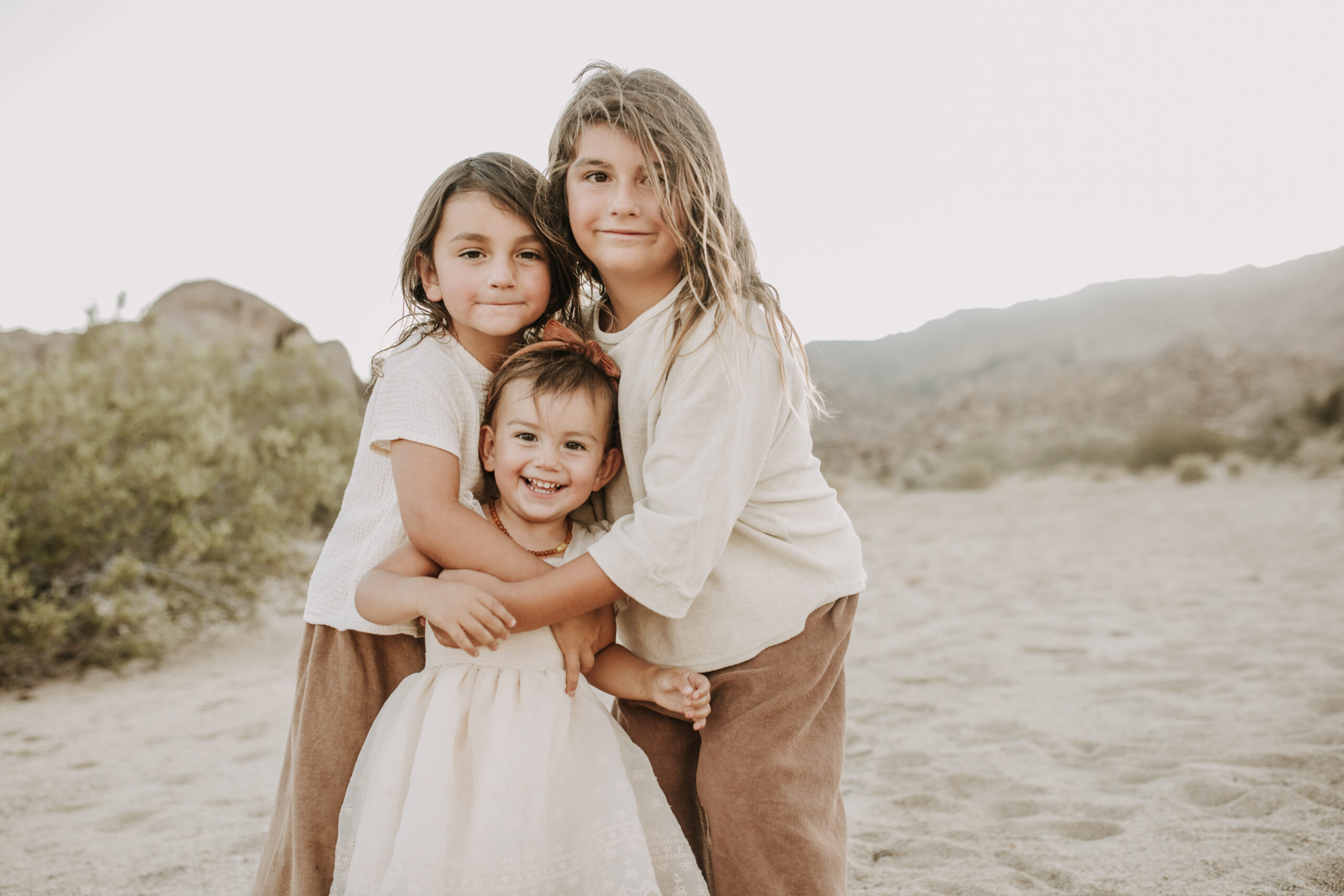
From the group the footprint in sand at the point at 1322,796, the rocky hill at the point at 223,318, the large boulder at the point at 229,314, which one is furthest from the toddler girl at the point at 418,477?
the large boulder at the point at 229,314

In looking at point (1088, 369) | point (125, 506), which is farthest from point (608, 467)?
point (1088, 369)

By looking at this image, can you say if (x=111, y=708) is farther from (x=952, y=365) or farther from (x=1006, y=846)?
(x=952, y=365)

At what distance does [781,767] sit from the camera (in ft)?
5.59

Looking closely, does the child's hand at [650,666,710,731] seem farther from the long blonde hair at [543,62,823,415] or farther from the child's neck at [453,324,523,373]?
the child's neck at [453,324,523,373]

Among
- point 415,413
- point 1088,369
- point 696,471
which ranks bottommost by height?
point 696,471

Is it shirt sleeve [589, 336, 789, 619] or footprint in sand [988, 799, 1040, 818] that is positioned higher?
shirt sleeve [589, 336, 789, 619]

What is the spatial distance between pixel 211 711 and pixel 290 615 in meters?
2.42

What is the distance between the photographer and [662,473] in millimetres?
1624

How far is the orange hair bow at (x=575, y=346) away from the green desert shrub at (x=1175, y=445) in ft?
61.8

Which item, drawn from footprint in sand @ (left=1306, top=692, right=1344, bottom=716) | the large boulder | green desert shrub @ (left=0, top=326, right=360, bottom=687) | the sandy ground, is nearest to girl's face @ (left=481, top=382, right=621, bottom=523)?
the sandy ground

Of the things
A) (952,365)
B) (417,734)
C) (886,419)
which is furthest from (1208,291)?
(417,734)

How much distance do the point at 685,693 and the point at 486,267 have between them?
3.21 ft

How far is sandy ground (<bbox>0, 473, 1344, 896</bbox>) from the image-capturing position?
261 centimetres

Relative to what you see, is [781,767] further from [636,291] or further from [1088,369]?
[1088,369]
